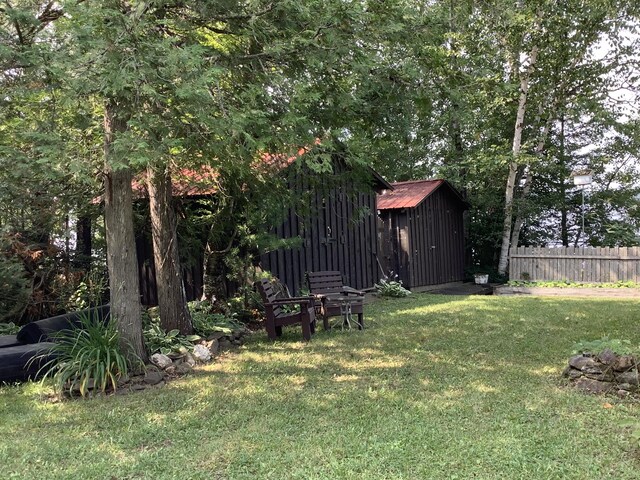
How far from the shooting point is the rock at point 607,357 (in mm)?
4586

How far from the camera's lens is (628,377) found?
4.46m

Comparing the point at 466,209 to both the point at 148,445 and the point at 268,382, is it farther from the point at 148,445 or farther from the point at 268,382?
the point at 148,445

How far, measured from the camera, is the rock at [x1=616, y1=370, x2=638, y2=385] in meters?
4.42

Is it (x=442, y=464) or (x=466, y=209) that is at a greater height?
(x=466, y=209)

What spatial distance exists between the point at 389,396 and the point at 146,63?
11.4 ft

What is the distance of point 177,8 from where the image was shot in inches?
194

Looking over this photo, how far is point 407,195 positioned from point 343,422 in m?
11.6

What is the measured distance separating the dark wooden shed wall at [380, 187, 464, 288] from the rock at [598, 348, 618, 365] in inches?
373

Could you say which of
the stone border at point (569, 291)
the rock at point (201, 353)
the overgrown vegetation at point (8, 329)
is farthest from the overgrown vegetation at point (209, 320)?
the stone border at point (569, 291)

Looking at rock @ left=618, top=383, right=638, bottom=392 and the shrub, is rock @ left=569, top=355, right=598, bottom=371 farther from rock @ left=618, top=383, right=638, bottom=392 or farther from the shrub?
the shrub

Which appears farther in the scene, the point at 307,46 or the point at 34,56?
the point at 307,46

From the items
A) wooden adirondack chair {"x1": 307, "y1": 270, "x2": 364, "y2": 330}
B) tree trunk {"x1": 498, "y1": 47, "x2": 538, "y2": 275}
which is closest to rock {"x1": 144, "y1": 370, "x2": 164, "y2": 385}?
wooden adirondack chair {"x1": 307, "y1": 270, "x2": 364, "y2": 330}

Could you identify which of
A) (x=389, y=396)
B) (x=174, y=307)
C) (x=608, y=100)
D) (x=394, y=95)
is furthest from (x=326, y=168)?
(x=608, y=100)

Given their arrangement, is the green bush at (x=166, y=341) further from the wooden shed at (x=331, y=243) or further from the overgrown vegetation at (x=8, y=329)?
the wooden shed at (x=331, y=243)
